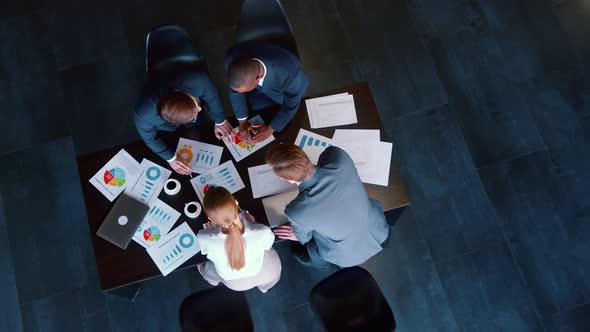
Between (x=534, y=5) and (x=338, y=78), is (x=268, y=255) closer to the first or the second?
(x=338, y=78)

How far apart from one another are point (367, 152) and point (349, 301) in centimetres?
84

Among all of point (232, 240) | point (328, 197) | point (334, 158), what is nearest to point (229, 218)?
point (232, 240)

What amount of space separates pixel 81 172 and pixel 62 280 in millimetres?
1118

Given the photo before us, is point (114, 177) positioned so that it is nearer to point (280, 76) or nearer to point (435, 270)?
point (280, 76)

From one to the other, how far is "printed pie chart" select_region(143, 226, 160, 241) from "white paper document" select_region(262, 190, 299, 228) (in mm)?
585

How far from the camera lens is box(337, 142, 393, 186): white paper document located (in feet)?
6.73

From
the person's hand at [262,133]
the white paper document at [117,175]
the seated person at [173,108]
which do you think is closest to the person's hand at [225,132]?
the seated person at [173,108]

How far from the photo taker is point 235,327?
6.76 feet

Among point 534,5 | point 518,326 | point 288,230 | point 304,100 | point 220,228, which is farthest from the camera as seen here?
point 534,5

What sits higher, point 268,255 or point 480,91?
point 480,91

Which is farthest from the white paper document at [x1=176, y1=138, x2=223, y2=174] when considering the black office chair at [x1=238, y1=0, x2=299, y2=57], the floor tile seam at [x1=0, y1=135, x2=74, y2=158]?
the floor tile seam at [x1=0, y1=135, x2=74, y2=158]

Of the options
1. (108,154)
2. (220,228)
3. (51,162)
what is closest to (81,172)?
(108,154)

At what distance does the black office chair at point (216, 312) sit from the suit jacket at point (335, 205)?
23.1 inches

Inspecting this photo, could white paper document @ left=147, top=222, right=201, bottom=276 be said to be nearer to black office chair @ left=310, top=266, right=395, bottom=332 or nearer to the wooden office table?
the wooden office table
